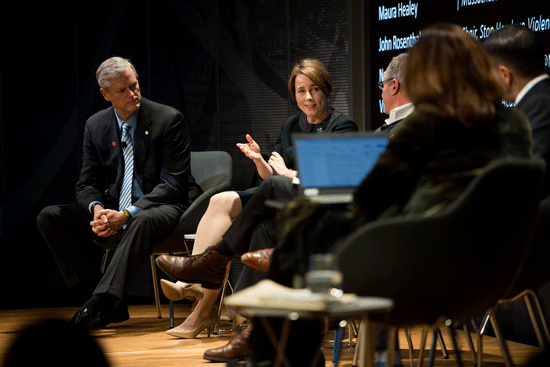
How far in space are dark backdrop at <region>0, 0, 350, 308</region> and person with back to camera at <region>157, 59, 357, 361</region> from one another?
3.94 ft

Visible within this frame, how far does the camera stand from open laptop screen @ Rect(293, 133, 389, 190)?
2516 millimetres

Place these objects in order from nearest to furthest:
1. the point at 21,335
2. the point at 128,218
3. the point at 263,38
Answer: the point at 21,335 → the point at 128,218 → the point at 263,38

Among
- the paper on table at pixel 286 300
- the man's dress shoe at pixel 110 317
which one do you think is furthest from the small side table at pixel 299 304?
the man's dress shoe at pixel 110 317

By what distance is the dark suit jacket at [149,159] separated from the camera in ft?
14.6

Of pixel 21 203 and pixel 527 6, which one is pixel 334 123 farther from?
pixel 21 203

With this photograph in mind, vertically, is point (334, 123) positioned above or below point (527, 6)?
below

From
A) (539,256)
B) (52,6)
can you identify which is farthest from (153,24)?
(539,256)

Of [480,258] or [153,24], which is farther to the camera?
[153,24]

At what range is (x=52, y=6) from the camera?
5.54 metres

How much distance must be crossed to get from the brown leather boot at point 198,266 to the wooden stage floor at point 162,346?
1.19 ft

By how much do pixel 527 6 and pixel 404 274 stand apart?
2475 millimetres

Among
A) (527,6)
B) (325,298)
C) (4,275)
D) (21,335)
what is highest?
(527,6)

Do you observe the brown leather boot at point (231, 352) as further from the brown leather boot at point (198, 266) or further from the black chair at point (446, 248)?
the black chair at point (446, 248)

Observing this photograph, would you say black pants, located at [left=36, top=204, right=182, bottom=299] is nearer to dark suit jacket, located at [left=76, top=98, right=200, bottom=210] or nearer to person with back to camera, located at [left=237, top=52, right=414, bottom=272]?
dark suit jacket, located at [left=76, top=98, right=200, bottom=210]
